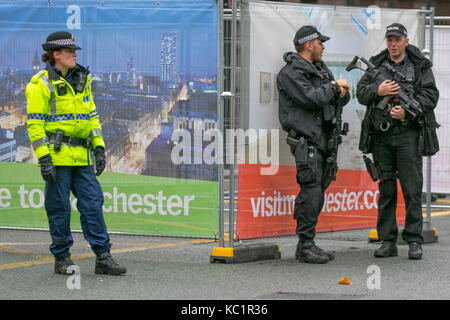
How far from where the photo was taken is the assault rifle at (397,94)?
28.4 ft

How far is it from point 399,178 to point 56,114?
10.7 ft

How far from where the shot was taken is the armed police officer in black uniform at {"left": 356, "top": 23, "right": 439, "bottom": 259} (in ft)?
28.8

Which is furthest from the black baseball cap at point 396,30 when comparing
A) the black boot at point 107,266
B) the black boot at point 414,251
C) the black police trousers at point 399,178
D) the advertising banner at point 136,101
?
the black boot at point 107,266

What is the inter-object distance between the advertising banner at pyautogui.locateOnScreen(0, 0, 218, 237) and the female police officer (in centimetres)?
113

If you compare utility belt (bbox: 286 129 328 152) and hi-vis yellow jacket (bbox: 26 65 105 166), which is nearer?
hi-vis yellow jacket (bbox: 26 65 105 166)

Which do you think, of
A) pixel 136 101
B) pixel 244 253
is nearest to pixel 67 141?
pixel 136 101

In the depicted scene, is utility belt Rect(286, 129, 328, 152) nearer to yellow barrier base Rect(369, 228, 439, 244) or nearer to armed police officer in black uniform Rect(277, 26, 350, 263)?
armed police officer in black uniform Rect(277, 26, 350, 263)

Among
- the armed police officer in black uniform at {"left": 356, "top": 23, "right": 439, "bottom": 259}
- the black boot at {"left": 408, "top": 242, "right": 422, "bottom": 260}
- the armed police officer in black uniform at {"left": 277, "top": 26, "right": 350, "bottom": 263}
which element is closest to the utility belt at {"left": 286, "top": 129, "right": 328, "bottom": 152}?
the armed police officer in black uniform at {"left": 277, "top": 26, "right": 350, "bottom": 263}

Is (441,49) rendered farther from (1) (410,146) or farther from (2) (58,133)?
(2) (58,133)

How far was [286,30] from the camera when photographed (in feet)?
29.3

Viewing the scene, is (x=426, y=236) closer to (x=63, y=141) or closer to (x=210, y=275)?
(x=210, y=275)
